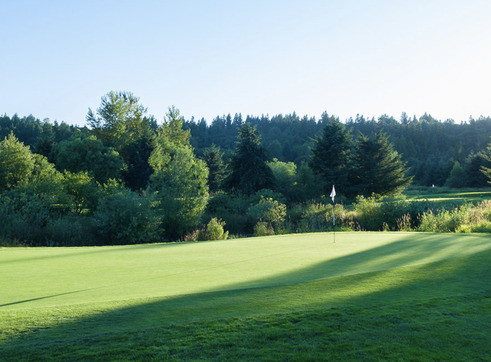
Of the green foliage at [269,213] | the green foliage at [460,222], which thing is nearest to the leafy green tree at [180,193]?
the green foliage at [269,213]

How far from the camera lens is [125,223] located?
79.0 feet

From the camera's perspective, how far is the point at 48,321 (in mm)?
4438

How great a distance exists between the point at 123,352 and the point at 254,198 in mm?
34847

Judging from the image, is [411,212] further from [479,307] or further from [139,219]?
→ [479,307]

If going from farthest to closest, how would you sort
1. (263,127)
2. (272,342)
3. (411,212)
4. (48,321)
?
(263,127) → (411,212) → (48,321) → (272,342)

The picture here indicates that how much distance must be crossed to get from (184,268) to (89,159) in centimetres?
4074

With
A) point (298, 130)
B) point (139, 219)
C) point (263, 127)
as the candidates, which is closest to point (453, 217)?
point (139, 219)

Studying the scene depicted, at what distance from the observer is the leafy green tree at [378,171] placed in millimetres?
46469

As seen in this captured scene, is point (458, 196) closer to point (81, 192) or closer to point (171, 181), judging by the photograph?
point (171, 181)

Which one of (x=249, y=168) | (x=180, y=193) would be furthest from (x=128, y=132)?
(x=180, y=193)

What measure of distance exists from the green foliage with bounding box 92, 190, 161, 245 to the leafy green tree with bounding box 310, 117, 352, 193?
28225mm

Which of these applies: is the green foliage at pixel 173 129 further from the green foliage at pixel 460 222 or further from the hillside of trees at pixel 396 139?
the green foliage at pixel 460 222

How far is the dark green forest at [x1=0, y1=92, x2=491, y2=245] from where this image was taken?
950 inches

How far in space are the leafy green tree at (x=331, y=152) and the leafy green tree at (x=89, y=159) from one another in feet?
80.0
